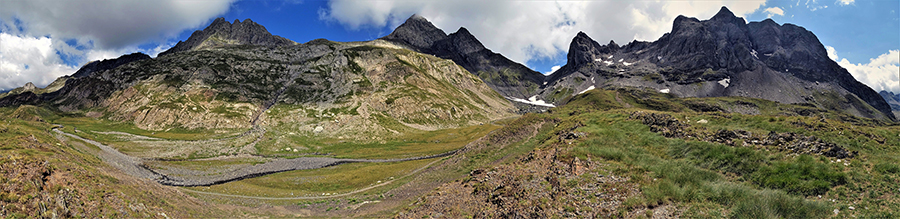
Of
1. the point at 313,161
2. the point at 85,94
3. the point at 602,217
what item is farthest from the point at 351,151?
the point at 85,94

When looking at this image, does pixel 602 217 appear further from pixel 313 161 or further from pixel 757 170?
pixel 313 161

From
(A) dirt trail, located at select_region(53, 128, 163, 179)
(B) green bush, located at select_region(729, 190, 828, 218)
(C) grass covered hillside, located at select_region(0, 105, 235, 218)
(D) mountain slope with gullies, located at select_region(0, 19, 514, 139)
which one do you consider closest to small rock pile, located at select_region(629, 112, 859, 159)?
(B) green bush, located at select_region(729, 190, 828, 218)

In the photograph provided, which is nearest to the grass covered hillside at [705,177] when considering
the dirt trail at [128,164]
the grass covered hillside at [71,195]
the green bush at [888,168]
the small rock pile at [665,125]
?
the green bush at [888,168]

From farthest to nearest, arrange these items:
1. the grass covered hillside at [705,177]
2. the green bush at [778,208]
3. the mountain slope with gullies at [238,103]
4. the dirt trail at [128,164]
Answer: the mountain slope with gullies at [238,103]
the dirt trail at [128,164]
the grass covered hillside at [705,177]
the green bush at [778,208]

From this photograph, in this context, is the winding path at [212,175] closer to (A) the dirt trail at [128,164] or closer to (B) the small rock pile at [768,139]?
(A) the dirt trail at [128,164]

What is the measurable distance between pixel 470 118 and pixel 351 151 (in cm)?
10227

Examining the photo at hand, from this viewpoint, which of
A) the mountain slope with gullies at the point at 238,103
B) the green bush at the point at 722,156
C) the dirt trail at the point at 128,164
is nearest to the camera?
the green bush at the point at 722,156

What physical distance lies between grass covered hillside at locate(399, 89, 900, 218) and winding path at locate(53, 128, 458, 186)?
180 feet

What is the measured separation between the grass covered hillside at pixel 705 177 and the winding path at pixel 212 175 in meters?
54.9

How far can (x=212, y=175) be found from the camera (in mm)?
62750

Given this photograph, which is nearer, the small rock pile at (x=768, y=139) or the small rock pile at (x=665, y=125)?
the small rock pile at (x=768, y=139)

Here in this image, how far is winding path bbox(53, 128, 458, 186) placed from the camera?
186 ft

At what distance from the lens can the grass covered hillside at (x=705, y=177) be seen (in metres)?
15.2

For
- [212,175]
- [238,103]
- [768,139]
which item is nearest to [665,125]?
[768,139]
